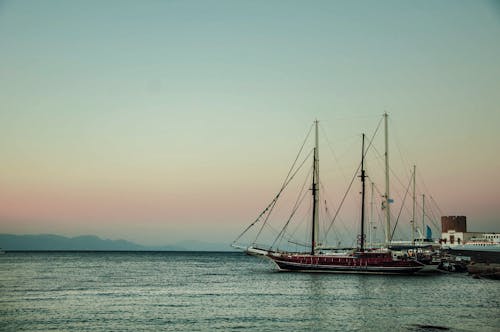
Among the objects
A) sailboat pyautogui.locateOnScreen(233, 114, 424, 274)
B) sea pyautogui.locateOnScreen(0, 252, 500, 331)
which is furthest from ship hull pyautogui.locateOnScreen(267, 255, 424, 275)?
sea pyautogui.locateOnScreen(0, 252, 500, 331)

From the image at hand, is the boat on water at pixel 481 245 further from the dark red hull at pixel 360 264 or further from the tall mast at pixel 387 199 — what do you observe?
the dark red hull at pixel 360 264

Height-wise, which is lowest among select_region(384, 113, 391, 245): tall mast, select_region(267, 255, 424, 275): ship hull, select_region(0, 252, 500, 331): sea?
select_region(0, 252, 500, 331): sea

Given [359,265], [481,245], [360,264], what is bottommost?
[359,265]

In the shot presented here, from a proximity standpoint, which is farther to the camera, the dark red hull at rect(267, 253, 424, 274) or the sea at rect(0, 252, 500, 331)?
the dark red hull at rect(267, 253, 424, 274)

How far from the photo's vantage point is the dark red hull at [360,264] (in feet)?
294

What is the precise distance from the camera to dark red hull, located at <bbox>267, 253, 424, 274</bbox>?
8956 centimetres

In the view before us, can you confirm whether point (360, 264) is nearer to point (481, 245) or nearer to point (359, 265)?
point (359, 265)

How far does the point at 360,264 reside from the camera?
89688mm

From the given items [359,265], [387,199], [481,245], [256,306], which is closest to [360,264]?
[359,265]

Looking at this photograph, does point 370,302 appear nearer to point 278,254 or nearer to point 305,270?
point 305,270

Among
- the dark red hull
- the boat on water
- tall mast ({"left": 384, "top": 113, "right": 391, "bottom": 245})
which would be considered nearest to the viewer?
the dark red hull

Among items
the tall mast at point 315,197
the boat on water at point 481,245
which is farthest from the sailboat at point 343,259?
the boat on water at point 481,245

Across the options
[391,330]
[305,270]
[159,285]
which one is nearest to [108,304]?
[159,285]

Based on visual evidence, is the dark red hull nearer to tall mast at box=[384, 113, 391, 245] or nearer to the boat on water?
tall mast at box=[384, 113, 391, 245]
